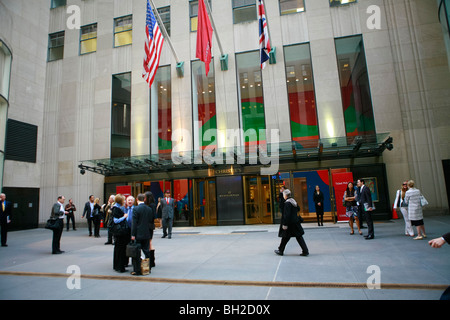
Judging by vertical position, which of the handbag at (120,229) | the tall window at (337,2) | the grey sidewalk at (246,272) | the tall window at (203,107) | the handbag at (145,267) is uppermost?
the tall window at (337,2)

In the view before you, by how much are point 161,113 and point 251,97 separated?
6281 millimetres

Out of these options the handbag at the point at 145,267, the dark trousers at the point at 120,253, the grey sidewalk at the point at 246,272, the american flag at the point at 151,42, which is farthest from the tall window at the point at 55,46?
the handbag at the point at 145,267

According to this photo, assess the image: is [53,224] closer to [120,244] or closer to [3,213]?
[3,213]

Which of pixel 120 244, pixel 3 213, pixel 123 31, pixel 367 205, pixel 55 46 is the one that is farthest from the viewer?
pixel 55 46

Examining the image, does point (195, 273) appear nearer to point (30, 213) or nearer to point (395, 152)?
point (395, 152)

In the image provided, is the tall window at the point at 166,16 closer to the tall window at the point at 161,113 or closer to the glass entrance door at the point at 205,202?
the tall window at the point at 161,113

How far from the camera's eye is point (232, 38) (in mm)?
17531

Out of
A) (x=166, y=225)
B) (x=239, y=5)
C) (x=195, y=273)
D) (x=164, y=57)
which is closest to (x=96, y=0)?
(x=164, y=57)

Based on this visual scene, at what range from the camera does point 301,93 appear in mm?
16188

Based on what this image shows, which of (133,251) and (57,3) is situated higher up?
(57,3)

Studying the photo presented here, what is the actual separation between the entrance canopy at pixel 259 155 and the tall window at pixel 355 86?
1.53 m

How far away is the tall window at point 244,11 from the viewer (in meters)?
17.5

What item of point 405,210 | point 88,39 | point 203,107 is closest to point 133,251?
point 405,210

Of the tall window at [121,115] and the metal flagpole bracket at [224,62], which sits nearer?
the metal flagpole bracket at [224,62]
